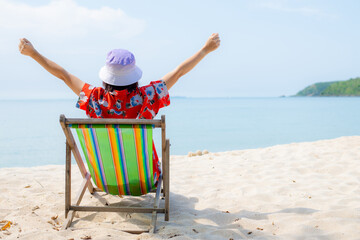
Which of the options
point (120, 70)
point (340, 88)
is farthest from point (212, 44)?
point (340, 88)

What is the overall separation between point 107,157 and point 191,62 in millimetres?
1114

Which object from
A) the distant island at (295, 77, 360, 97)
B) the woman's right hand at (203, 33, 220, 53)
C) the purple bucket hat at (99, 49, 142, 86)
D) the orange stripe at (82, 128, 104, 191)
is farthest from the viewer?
the distant island at (295, 77, 360, 97)

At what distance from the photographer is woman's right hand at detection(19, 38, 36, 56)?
300 cm

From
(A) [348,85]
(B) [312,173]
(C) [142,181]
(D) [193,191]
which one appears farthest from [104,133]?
(A) [348,85]

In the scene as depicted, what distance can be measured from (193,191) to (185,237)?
5.19 feet

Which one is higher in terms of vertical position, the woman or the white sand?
the woman

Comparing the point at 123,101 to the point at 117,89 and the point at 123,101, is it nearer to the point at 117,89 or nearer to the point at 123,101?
the point at 123,101

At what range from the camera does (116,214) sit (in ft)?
10.8

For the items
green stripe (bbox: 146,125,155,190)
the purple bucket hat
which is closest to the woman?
the purple bucket hat

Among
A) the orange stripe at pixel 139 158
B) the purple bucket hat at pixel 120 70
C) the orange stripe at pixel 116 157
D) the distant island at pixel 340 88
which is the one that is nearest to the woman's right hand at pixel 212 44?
the purple bucket hat at pixel 120 70

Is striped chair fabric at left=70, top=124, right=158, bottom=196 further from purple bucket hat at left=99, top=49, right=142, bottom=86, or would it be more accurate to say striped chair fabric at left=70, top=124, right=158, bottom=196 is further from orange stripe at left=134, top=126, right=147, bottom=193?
purple bucket hat at left=99, top=49, right=142, bottom=86

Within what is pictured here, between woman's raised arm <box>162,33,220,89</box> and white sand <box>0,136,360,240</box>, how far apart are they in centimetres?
125

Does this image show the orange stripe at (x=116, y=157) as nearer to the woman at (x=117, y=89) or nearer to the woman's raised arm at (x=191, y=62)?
the woman at (x=117, y=89)

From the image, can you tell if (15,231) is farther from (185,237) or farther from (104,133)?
(185,237)
